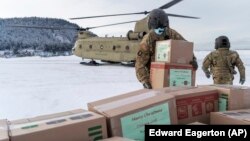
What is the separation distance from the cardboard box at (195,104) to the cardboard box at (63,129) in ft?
1.96

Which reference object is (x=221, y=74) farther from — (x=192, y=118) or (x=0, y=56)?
(x=0, y=56)

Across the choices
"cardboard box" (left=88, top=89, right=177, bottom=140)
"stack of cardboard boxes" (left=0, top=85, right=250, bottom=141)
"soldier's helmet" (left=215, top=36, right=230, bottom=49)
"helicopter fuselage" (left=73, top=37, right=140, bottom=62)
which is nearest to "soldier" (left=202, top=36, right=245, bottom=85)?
"soldier's helmet" (left=215, top=36, right=230, bottom=49)

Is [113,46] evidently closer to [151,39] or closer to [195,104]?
[151,39]

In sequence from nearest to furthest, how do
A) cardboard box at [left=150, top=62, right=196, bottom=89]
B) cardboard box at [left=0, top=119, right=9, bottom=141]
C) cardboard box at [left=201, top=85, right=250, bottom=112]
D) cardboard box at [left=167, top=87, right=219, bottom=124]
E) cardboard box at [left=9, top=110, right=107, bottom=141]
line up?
cardboard box at [left=0, top=119, right=9, bottom=141] → cardboard box at [left=9, top=110, right=107, bottom=141] → cardboard box at [left=167, top=87, right=219, bottom=124] → cardboard box at [left=201, top=85, right=250, bottom=112] → cardboard box at [left=150, top=62, right=196, bottom=89]

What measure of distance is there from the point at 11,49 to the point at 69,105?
3304 centimetres

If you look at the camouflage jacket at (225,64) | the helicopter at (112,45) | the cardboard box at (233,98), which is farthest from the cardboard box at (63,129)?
the helicopter at (112,45)

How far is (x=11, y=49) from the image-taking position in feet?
120

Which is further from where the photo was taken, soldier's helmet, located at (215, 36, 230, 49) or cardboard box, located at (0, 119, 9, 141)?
soldier's helmet, located at (215, 36, 230, 49)

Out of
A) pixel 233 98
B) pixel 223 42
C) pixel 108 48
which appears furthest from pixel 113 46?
pixel 233 98

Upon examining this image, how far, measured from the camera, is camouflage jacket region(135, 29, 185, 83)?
3.21 metres

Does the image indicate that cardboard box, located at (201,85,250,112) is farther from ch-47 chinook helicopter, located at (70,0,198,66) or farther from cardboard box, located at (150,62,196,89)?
ch-47 chinook helicopter, located at (70,0,198,66)

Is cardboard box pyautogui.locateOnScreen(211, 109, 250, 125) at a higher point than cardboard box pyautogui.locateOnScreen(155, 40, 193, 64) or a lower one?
lower

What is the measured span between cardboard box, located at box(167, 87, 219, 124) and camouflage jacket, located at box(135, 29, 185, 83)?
100 centimetres

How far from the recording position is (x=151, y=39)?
3.20 meters
